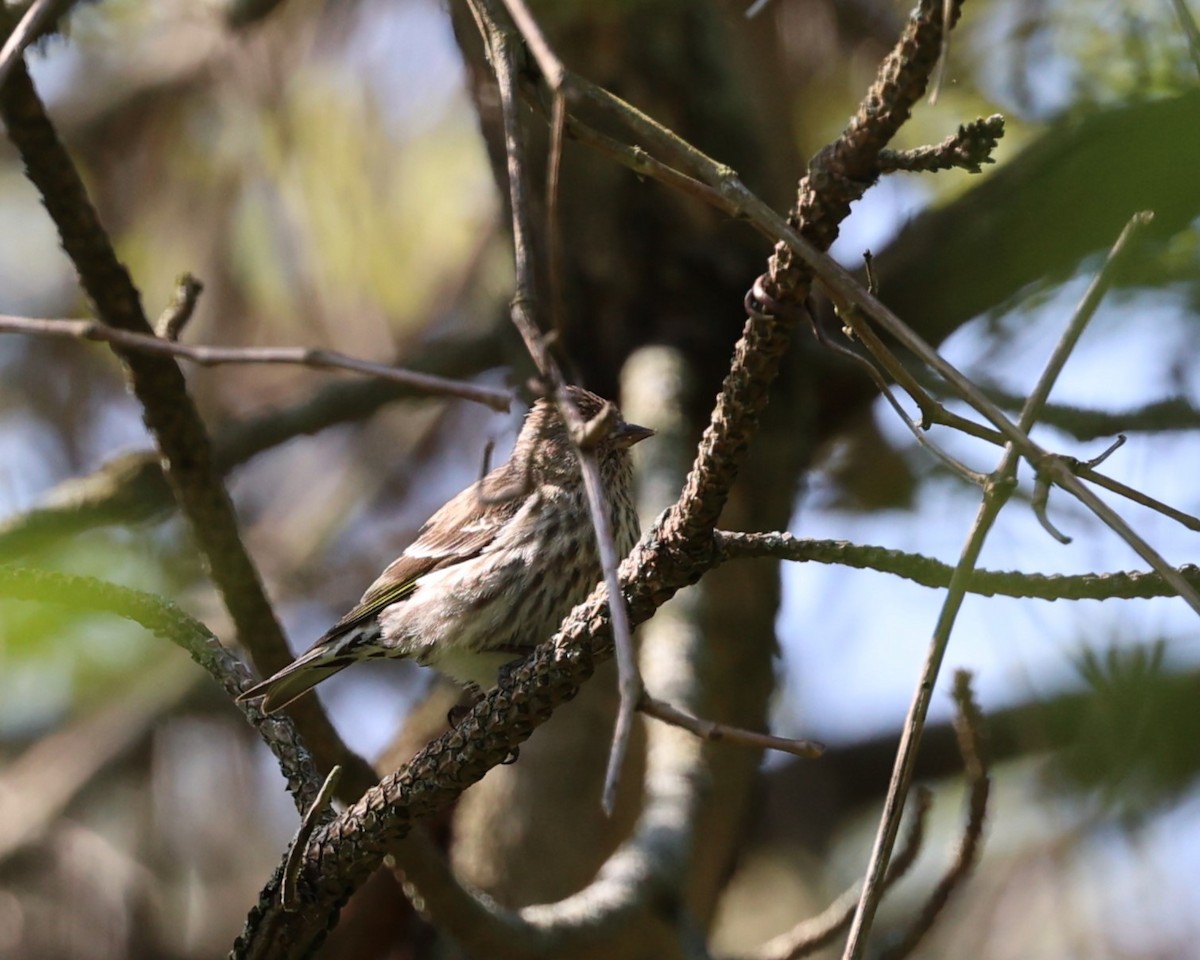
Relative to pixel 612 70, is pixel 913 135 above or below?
below

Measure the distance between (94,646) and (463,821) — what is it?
150 inches

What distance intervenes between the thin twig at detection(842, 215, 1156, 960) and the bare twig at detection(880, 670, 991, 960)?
3.48 ft

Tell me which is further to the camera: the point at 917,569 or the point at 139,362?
the point at 139,362

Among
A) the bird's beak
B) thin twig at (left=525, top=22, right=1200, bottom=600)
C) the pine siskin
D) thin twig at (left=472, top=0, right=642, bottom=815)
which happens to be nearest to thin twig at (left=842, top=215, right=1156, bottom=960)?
thin twig at (left=525, top=22, right=1200, bottom=600)

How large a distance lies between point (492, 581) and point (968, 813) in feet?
5.46

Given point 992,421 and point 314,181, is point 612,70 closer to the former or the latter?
point 314,181

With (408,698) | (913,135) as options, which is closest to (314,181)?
(408,698)

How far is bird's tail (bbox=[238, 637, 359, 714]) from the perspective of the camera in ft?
11.0

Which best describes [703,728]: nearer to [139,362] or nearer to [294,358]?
[294,358]

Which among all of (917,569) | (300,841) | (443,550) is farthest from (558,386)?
(443,550)

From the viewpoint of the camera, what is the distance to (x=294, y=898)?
295 centimetres

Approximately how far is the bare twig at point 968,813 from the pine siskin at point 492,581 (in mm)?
1367

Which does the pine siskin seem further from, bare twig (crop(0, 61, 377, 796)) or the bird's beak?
bare twig (crop(0, 61, 377, 796))

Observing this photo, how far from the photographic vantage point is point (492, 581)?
4445 millimetres
